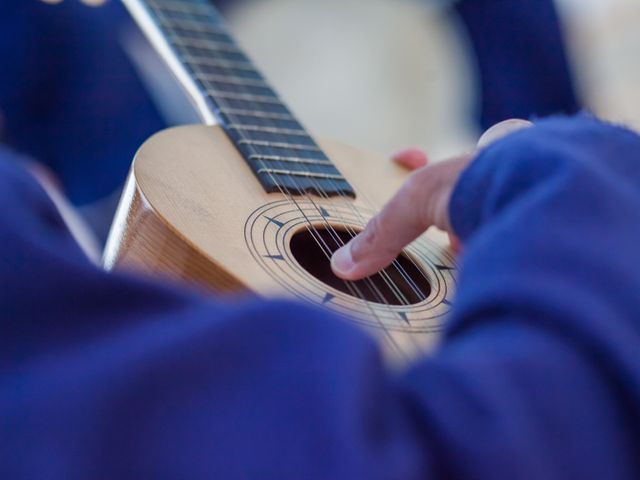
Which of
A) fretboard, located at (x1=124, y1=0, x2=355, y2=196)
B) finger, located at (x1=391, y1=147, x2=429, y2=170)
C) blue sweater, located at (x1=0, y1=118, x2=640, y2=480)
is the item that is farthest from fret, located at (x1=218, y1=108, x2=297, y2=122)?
blue sweater, located at (x1=0, y1=118, x2=640, y2=480)

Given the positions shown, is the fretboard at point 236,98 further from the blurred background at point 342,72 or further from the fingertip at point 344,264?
the blurred background at point 342,72

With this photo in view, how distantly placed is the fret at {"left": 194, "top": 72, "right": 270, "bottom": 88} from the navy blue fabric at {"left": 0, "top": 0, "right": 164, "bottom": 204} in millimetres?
443

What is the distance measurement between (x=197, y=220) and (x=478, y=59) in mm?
1233

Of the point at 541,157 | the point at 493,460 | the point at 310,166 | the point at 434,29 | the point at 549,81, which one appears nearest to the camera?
the point at 493,460

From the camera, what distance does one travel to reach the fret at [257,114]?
81cm

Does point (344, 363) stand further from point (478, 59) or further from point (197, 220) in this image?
point (478, 59)

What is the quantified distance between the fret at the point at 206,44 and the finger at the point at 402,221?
1.51ft

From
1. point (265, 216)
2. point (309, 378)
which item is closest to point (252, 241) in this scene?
point (265, 216)

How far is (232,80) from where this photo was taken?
90 centimetres

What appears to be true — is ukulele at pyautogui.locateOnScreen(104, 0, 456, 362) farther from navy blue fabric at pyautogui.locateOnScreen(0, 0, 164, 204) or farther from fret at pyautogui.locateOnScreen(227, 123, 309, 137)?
navy blue fabric at pyautogui.locateOnScreen(0, 0, 164, 204)

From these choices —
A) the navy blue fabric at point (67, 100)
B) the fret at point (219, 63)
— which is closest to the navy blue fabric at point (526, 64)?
the navy blue fabric at point (67, 100)

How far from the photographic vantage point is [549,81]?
164cm

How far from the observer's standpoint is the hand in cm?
48

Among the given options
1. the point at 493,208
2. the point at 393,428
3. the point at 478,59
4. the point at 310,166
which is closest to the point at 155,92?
the point at 478,59
